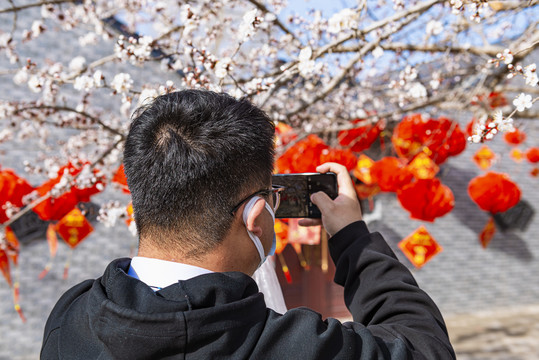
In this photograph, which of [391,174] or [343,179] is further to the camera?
[391,174]

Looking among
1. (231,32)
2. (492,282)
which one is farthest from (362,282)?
(492,282)

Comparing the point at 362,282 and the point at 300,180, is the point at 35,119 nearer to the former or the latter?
the point at 300,180

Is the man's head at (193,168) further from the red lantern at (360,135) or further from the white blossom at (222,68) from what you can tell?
the red lantern at (360,135)

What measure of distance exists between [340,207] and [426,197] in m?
3.02

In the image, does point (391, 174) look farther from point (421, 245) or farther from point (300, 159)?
point (421, 245)

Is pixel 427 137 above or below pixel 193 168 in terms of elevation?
below

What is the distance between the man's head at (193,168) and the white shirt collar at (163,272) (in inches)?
1.3

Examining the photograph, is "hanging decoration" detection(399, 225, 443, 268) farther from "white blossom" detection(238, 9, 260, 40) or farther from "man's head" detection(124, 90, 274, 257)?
"man's head" detection(124, 90, 274, 257)

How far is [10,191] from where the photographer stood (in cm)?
331

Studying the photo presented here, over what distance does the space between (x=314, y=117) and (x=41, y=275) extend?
386 cm

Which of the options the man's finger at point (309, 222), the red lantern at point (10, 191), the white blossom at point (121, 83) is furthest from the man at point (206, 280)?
the red lantern at point (10, 191)

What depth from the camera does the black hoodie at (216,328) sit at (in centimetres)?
79

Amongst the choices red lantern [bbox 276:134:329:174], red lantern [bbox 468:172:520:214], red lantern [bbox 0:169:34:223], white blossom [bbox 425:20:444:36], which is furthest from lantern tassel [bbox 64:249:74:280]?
red lantern [bbox 468:172:520:214]

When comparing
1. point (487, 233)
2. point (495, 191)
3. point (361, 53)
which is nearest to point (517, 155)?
point (487, 233)
